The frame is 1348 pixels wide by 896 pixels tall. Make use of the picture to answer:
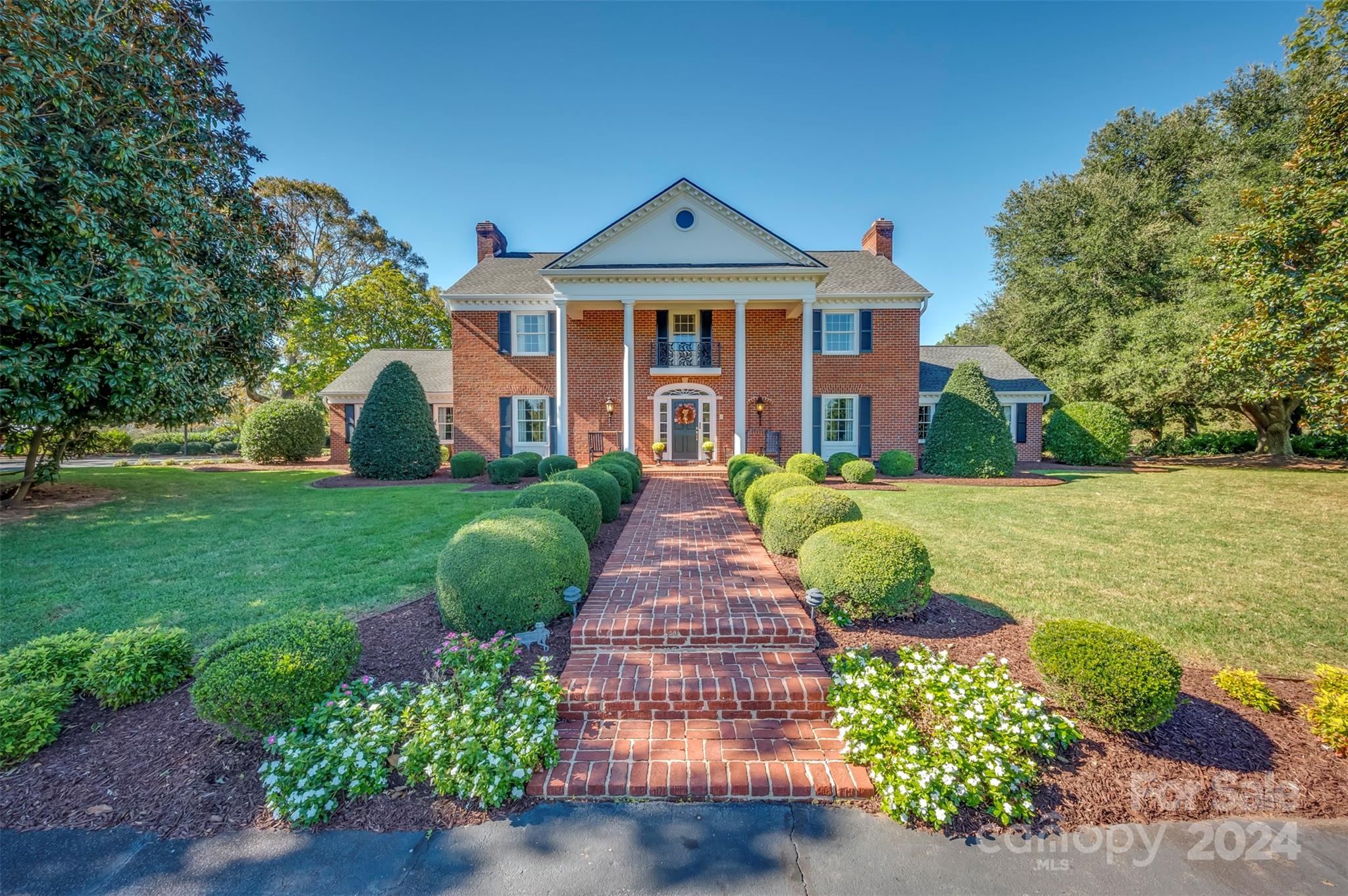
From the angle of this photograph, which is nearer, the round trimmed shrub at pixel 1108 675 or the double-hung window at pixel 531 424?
the round trimmed shrub at pixel 1108 675

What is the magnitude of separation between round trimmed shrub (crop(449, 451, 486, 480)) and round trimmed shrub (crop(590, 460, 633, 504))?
258 inches

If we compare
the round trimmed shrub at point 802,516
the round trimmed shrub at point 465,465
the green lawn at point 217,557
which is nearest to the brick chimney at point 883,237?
the round trimmed shrub at point 465,465

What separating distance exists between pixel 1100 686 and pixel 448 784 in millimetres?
3839

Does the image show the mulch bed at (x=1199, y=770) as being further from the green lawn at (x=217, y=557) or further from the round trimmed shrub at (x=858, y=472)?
the round trimmed shrub at (x=858, y=472)

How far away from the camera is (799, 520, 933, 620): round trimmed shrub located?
425 centimetres

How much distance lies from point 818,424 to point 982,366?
9.91 metres

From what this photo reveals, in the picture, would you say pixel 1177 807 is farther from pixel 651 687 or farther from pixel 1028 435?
pixel 1028 435

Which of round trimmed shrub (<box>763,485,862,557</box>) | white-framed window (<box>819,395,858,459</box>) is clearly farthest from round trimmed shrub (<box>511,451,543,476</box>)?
round trimmed shrub (<box>763,485,862,557</box>)

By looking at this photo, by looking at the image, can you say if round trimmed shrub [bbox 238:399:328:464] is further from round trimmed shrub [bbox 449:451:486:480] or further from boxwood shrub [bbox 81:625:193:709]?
boxwood shrub [bbox 81:625:193:709]

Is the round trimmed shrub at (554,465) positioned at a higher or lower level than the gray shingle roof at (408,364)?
lower

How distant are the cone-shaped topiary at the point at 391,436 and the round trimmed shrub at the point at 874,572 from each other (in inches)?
545

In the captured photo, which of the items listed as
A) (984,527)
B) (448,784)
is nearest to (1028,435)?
(984,527)

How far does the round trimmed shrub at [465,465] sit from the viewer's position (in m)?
15.1

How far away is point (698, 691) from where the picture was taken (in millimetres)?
3441
